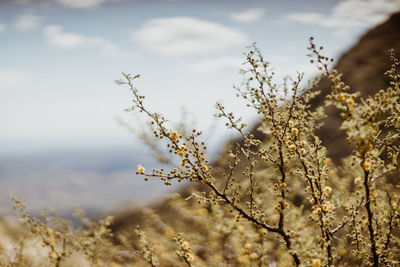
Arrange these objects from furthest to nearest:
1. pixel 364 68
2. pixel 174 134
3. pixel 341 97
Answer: pixel 364 68 → pixel 174 134 → pixel 341 97

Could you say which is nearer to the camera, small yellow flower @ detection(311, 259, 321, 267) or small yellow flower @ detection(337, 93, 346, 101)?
small yellow flower @ detection(311, 259, 321, 267)

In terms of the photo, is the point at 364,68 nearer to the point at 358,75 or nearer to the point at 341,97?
the point at 358,75

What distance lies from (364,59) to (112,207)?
94.4 ft

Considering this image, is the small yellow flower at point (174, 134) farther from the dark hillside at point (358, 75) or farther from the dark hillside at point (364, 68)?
the dark hillside at point (364, 68)

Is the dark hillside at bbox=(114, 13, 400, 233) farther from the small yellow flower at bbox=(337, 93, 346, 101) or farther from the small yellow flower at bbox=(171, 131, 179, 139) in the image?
the small yellow flower at bbox=(337, 93, 346, 101)

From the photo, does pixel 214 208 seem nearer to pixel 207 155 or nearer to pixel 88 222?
pixel 207 155

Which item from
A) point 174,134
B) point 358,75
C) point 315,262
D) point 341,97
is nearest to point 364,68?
point 358,75

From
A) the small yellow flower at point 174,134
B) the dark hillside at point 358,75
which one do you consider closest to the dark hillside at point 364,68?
the dark hillside at point 358,75

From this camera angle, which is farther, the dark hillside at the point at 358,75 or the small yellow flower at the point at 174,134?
the dark hillside at the point at 358,75

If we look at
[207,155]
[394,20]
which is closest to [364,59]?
[394,20]

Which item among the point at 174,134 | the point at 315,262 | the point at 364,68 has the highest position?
the point at 364,68

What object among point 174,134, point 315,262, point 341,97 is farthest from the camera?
point 174,134

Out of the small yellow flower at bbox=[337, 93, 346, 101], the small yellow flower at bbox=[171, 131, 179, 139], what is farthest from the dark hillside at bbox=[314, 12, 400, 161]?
the small yellow flower at bbox=[171, 131, 179, 139]

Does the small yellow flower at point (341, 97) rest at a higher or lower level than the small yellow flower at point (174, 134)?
higher
